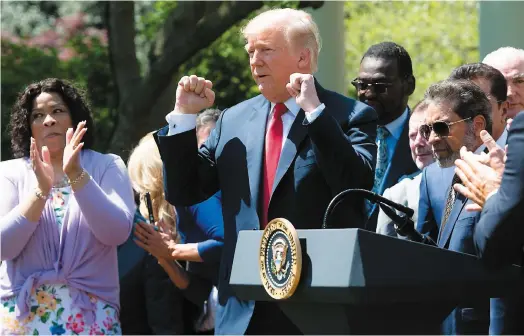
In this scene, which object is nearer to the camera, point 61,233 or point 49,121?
point 61,233

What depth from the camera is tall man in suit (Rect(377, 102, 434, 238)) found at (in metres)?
5.26

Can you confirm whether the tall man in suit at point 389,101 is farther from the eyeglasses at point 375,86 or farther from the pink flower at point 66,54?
the pink flower at point 66,54

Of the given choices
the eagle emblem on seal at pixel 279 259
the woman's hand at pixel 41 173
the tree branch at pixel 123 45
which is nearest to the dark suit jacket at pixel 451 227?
the eagle emblem on seal at pixel 279 259

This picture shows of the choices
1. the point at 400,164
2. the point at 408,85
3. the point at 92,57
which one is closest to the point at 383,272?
the point at 400,164

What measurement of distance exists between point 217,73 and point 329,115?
1036 cm

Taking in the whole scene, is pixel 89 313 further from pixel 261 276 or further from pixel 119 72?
pixel 119 72

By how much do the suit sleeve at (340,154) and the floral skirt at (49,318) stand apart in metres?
1.61

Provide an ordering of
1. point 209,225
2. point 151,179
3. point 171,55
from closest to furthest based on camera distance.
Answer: point 209,225
point 151,179
point 171,55

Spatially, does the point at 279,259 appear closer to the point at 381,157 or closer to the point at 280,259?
the point at 280,259

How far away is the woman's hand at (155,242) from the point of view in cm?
638

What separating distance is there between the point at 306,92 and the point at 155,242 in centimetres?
234

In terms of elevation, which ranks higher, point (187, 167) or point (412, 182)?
point (187, 167)

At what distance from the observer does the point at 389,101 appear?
612 cm

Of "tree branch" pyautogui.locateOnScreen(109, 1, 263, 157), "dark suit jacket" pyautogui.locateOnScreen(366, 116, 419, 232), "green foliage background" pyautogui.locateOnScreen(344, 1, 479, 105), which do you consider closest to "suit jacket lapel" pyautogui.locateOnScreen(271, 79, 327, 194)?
"dark suit jacket" pyautogui.locateOnScreen(366, 116, 419, 232)
